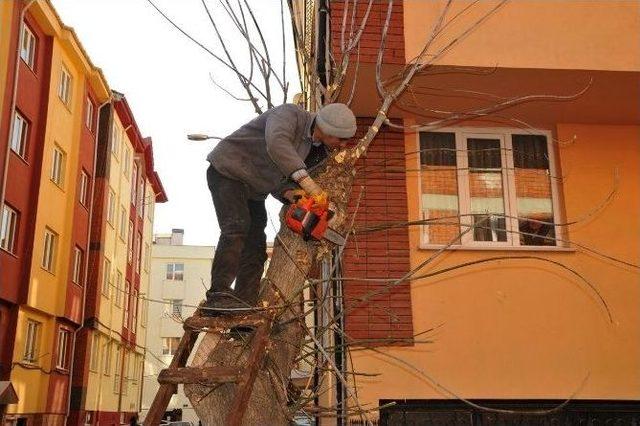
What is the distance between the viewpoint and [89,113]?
2731 centimetres

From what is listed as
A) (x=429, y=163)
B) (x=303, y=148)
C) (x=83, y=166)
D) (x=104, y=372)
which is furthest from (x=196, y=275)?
(x=303, y=148)

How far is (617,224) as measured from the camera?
7453mm

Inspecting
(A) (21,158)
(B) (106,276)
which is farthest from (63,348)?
(A) (21,158)

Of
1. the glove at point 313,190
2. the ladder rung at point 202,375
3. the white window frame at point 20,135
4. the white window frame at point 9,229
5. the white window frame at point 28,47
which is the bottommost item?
the ladder rung at point 202,375

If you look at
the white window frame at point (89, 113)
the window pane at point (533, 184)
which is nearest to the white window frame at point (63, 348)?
the white window frame at point (89, 113)

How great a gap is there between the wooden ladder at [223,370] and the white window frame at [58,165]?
68.2 ft

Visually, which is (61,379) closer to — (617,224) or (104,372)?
(104,372)

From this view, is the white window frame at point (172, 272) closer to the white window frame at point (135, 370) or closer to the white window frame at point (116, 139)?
the white window frame at point (135, 370)

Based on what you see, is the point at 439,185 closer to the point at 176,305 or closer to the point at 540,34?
the point at 540,34

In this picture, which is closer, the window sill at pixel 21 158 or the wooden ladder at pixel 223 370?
the wooden ladder at pixel 223 370

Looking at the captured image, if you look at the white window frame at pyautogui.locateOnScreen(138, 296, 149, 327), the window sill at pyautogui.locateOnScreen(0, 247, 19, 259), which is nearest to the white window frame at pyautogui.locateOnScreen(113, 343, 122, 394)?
the white window frame at pyautogui.locateOnScreen(138, 296, 149, 327)

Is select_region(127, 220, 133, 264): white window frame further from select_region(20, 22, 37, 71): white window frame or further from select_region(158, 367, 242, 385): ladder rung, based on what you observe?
select_region(158, 367, 242, 385): ladder rung

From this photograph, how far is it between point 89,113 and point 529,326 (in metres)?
24.0

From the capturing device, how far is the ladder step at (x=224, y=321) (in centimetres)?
342
